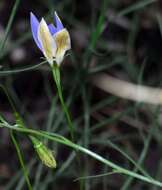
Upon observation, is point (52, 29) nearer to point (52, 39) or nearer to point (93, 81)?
point (52, 39)

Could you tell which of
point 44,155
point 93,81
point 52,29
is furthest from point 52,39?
point 93,81

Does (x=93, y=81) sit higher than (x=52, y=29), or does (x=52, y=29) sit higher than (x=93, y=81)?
(x=52, y=29)

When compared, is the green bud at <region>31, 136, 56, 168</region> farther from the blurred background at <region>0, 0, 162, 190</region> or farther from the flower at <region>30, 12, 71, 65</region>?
the blurred background at <region>0, 0, 162, 190</region>

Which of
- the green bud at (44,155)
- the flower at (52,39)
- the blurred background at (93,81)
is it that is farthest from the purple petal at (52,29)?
the blurred background at (93,81)

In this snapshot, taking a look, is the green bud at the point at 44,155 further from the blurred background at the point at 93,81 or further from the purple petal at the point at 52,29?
the blurred background at the point at 93,81

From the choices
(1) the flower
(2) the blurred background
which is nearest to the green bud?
(1) the flower

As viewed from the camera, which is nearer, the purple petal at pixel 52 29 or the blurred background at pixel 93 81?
the purple petal at pixel 52 29

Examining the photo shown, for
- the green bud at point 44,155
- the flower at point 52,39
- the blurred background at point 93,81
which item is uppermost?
the flower at point 52,39

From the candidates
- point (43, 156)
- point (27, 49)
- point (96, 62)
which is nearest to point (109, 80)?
point (96, 62)
